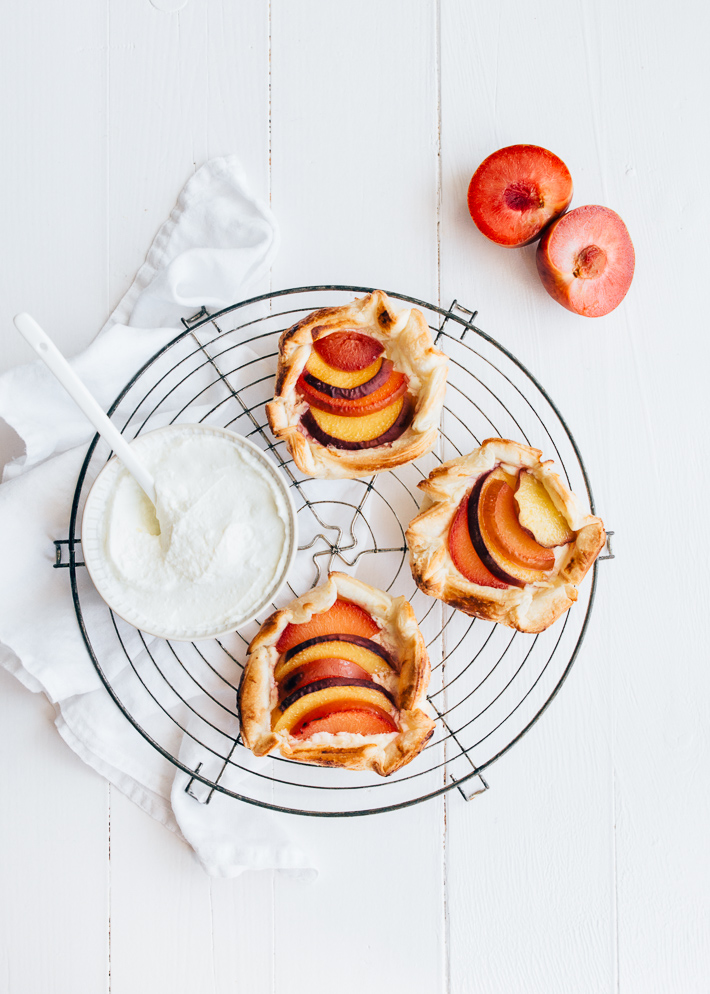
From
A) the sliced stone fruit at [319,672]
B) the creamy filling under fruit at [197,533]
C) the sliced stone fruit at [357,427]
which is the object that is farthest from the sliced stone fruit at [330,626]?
the sliced stone fruit at [357,427]

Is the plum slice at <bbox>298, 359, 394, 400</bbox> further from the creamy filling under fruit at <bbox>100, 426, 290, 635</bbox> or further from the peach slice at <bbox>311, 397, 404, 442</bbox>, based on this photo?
the creamy filling under fruit at <bbox>100, 426, 290, 635</bbox>

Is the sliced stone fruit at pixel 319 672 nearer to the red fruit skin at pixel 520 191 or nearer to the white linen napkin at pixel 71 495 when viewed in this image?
the white linen napkin at pixel 71 495

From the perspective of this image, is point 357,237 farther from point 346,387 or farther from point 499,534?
point 499,534

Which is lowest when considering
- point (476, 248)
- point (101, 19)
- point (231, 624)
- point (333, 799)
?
point (333, 799)

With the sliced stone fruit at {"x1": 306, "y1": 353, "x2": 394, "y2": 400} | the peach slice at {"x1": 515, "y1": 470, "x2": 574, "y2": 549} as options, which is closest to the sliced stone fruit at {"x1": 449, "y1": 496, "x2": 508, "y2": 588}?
the peach slice at {"x1": 515, "y1": 470, "x2": 574, "y2": 549}

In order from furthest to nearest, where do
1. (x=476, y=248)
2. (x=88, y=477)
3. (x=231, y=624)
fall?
(x=476, y=248) → (x=88, y=477) → (x=231, y=624)

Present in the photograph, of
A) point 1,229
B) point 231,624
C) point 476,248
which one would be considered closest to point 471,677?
point 231,624

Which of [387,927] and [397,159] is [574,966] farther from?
[397,159]
